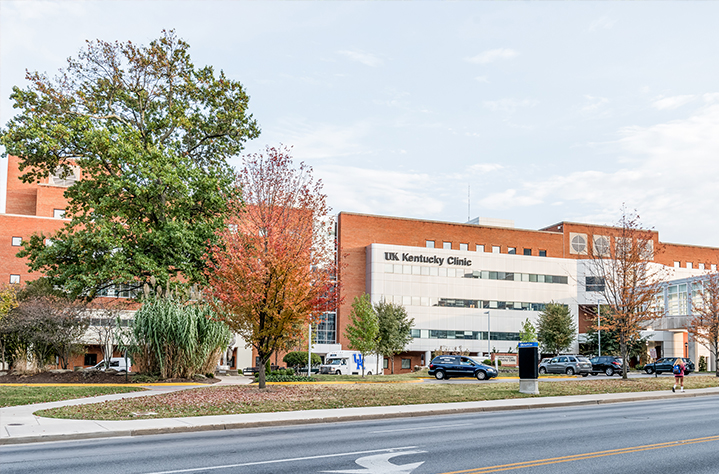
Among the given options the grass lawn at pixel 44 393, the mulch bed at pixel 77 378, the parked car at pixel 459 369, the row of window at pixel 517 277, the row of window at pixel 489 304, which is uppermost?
the row of window at pixel 517 277

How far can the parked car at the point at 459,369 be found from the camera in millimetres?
39844

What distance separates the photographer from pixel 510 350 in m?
80.2

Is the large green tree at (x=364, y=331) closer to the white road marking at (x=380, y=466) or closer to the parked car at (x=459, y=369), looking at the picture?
the parked car at (x=459, y=369)

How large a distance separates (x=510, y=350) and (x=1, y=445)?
7394 cm

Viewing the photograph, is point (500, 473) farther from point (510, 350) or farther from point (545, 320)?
point (510, 350)

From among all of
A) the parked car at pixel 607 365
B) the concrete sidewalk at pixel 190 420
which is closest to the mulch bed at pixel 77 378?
the concrete sidewalk at pixel 190 420

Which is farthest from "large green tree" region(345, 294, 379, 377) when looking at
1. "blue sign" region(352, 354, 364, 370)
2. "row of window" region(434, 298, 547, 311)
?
"row of window" region(434, 298, 547, 311)

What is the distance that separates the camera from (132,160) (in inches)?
1143

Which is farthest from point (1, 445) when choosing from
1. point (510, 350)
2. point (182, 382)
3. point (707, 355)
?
point (707, 355)

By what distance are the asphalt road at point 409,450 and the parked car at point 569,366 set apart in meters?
34.5

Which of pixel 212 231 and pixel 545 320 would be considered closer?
pixel 212 231

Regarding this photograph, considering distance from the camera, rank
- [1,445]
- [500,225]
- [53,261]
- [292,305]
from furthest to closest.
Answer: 1. [500,225]
2. [53,261]
3. [292,305]
4. [1,445]

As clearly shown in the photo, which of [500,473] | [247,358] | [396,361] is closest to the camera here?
Answer: [500,473]

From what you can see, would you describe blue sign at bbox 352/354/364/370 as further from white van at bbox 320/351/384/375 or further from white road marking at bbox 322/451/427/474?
white road marking at bbox 322/451/427/474
